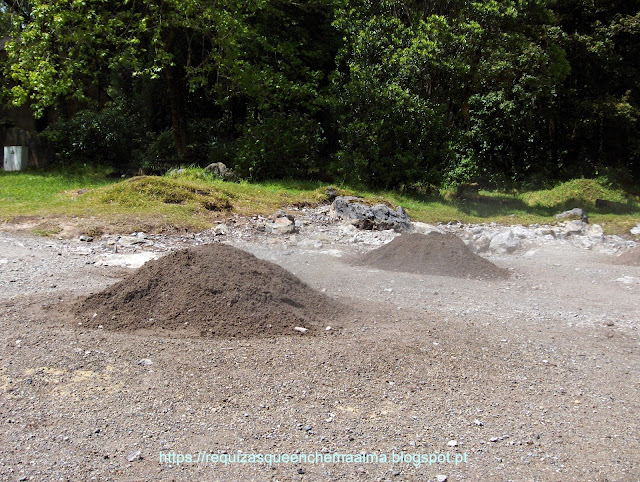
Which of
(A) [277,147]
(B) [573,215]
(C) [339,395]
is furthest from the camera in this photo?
(A) [277,147]

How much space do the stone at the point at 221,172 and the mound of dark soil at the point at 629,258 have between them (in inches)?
321

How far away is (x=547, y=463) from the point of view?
10.6ft

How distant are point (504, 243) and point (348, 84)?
6.28 m

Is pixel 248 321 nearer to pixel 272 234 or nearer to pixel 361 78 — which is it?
pixel 272 234

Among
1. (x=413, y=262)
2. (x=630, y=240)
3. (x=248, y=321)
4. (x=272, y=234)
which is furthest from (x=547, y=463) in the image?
(x=630, y=240)

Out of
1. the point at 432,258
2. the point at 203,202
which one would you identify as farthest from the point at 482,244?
the point at 203,202

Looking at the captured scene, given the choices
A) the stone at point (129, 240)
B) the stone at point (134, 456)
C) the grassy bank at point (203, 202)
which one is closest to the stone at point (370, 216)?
the grassy bank at point (203, 202)

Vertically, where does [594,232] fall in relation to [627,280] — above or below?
above

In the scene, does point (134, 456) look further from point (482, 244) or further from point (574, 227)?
point (574, 227)

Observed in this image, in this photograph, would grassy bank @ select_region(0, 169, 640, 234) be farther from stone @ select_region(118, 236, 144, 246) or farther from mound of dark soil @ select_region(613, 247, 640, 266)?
mound of dark soil @ select_region(613, 247, 640, 266)

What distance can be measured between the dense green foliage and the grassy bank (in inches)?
45.1

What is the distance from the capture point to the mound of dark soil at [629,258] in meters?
8.49

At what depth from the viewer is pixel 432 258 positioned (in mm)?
7832

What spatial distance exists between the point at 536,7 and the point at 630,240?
656 cm
